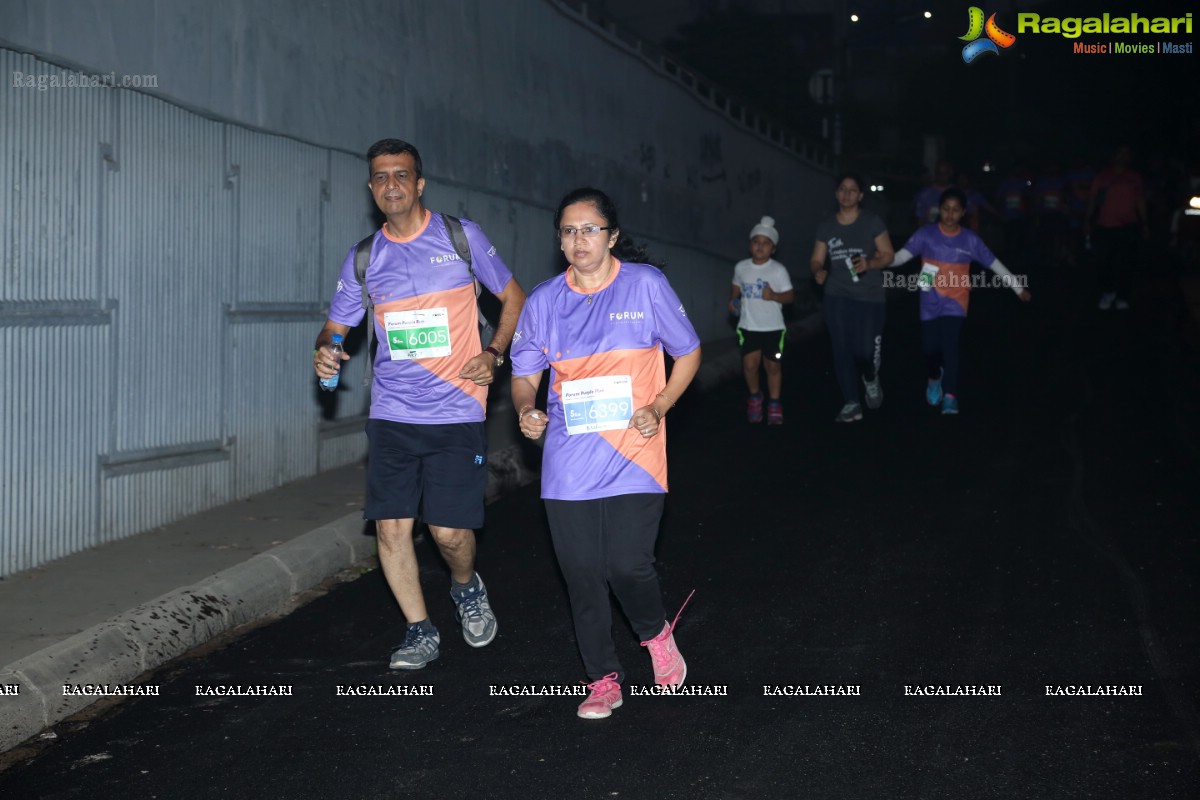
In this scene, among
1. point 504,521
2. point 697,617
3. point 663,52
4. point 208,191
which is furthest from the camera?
point 663,52

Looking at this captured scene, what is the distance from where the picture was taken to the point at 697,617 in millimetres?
6840

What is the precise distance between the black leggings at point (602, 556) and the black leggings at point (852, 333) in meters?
7.44

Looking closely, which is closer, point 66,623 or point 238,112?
point 66,623

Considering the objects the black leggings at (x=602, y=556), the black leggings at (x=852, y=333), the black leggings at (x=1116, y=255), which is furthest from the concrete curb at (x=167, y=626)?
the black leggings at (x=1116, y=255)

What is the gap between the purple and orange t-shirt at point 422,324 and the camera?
612cm

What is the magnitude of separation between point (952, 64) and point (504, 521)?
7048 cm

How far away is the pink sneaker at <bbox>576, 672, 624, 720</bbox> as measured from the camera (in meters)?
5.36

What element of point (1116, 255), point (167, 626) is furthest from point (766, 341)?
point (1116, 255)

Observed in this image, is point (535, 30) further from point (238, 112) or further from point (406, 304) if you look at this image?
point (406, 304)

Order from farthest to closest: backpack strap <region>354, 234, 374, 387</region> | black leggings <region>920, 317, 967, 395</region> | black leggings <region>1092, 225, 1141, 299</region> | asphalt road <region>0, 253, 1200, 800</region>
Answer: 1. black leggings <region>1092, 225, 1141, 299</region>
2. black leggings <region>920, 317, 967, 395</region>
3. backpack strap <region>354, 234, 374, 387</region>
4. asphalt road <region>0, 253, 1200, 800</region>

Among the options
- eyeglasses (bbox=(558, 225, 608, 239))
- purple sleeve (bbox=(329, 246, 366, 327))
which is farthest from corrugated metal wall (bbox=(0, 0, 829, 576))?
eyeglasses (bbox=(558, 225, 608, 239))

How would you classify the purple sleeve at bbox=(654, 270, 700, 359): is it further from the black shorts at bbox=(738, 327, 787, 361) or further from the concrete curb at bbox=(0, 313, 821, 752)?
the black shorts at bbox=(738, 327, 787, 361)

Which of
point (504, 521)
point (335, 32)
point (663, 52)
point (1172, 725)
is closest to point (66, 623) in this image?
point (504, 521)

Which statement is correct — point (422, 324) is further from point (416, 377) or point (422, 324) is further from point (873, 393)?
point (873, 393)
